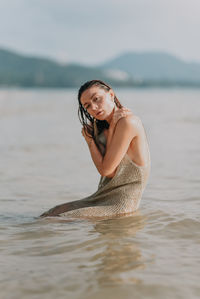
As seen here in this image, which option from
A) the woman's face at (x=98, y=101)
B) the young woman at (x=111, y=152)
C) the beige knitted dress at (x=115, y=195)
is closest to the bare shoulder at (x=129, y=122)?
the young woman at (x=111, y=152)

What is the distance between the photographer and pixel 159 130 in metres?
15.3

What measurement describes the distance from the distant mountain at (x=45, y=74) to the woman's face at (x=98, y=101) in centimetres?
10479

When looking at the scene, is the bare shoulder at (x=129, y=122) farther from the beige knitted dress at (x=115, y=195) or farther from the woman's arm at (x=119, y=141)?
the beige knitted dress at (x=115, y=195)

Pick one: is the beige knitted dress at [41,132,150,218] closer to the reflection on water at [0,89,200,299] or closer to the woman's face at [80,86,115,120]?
the reflection on water at [0,89,200,299]

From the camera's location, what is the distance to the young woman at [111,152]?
4113 millimetres

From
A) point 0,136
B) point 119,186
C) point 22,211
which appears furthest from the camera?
point 0,136

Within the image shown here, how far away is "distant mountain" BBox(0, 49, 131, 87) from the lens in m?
115

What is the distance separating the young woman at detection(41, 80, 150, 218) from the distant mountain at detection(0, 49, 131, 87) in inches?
4118

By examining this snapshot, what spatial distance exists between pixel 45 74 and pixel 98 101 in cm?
13734

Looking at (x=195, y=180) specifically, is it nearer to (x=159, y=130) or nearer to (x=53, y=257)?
(x=53, y=257)

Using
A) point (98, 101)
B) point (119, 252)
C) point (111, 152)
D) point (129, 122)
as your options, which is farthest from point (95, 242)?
point (98, 101)

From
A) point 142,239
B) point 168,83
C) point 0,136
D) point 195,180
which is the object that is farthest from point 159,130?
point 168,83

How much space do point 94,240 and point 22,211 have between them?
154 cm

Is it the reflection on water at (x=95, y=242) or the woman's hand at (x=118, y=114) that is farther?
Result: the woman's hand at (x=118, y=114)
